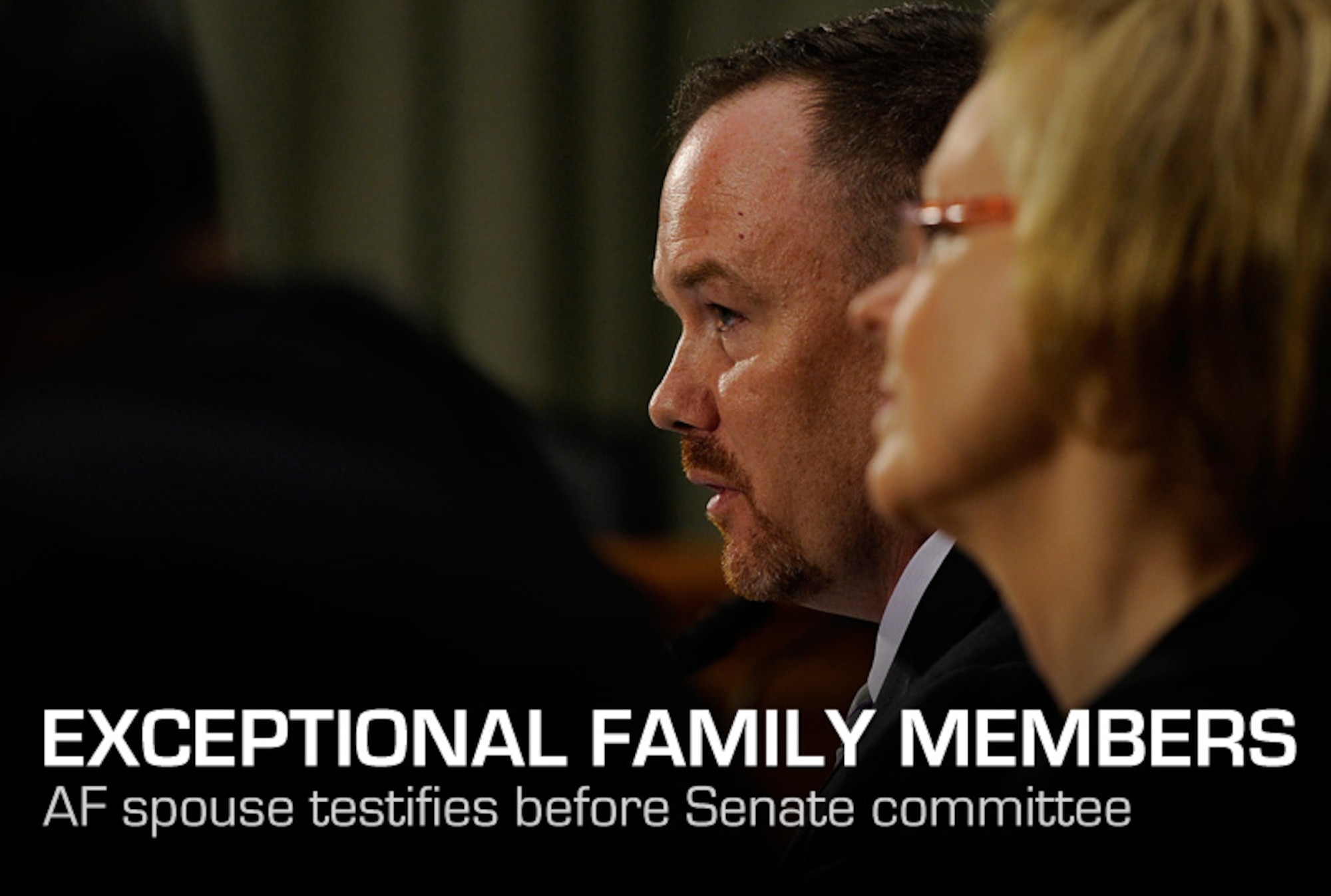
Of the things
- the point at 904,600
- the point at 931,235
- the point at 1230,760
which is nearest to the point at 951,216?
the point at 931,235

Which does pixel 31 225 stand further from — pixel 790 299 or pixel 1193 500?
pixel 790 299

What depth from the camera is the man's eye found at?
1.25m

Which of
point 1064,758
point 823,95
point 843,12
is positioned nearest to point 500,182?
point 843,12

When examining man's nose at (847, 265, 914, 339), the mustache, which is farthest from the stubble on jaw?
man's nose at (847, 265, 914, 339)

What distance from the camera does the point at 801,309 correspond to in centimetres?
123

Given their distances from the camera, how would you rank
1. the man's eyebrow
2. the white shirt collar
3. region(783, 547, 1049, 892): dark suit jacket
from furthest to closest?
1. the man's eyebrow
2. the white shirt collar
3. region(783, 547, 1049, 892): dark suit jacket

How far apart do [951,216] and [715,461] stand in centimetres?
54

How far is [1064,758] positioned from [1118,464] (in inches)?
6.1

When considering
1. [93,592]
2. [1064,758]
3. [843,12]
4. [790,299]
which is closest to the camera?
[93,592]

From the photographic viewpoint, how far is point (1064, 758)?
788mm

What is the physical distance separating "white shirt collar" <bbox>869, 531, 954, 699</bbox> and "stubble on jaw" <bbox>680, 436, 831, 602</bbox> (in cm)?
8

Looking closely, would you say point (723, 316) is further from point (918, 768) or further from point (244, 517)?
point (244, 517)

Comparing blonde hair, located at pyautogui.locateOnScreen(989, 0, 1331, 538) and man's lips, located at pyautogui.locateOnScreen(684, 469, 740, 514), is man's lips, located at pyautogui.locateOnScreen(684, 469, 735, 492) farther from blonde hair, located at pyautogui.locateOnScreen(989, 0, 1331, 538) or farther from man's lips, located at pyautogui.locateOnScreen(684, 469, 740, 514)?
blonde hair, located at pyautogui.locateOnScreen(989, 0, 1331, 538)

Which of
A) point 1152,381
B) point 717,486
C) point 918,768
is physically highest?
point 1152,381
